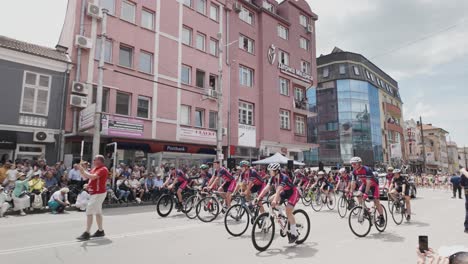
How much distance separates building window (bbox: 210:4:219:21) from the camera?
27.0 m

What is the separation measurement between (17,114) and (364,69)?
5451cm

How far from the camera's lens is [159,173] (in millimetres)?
18172

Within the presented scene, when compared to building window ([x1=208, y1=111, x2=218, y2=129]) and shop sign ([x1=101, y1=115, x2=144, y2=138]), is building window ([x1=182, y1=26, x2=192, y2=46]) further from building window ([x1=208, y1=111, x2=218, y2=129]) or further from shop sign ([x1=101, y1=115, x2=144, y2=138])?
shop sign ([x1=101, y1=115, x2=144, y2=138])

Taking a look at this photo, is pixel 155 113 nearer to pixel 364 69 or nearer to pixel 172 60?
pixel 172 60

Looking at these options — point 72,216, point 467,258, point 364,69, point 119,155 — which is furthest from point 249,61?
point 364,69

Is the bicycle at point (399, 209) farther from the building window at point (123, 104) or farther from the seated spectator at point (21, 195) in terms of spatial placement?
the building window at point (123, 104)

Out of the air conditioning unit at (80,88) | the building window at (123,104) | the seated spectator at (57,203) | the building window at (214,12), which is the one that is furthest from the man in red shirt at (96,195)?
the building window at (214,12)

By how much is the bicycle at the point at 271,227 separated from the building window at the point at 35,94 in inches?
594

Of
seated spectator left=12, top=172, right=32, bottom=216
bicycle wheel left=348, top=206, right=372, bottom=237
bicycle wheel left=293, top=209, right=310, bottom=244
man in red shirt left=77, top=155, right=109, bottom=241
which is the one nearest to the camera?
bicycle wheel left=293, top=209, right=310, bottom=244

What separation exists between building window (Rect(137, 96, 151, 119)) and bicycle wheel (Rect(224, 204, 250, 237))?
14.1 metres

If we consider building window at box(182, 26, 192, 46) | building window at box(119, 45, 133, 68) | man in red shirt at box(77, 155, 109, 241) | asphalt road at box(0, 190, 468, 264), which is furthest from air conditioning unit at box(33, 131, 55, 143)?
building window at box(182, 26, 192, 46)

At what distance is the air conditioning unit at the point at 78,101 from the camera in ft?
56.7

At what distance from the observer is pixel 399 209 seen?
10.9m

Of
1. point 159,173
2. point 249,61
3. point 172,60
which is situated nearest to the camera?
point 159,173
